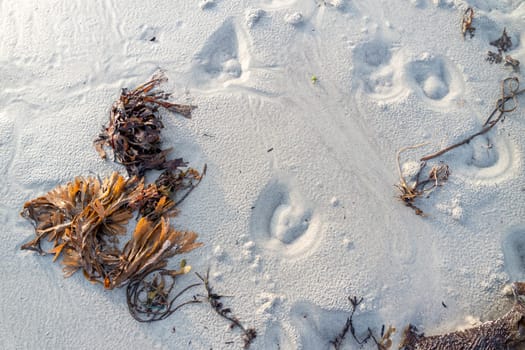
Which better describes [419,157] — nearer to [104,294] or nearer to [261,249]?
[261,249]

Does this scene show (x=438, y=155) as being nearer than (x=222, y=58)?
Yes

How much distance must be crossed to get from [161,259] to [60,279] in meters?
0.58

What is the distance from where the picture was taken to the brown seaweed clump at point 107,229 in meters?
2.20

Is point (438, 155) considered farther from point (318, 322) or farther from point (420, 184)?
point (318, 322)

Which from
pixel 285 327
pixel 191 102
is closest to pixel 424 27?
pixel 191 102

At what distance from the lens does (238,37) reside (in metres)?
2.70

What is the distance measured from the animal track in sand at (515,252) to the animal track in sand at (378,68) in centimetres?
108

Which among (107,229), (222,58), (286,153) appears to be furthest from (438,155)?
(107,229)

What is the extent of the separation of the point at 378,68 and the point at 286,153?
866mm

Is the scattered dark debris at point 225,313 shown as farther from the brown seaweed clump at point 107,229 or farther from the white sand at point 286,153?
the brown seaweed clump at point 107,229

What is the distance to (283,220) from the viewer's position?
236 cm

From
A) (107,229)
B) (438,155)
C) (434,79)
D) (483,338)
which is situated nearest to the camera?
(483,338)

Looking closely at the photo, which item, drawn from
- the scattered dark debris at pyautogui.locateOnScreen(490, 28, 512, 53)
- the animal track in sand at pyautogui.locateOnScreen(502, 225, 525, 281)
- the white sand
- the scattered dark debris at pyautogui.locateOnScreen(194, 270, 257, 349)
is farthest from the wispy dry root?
the scattered dark debris at pyautogui.locateOnScreen(490, 28, 512, 53)

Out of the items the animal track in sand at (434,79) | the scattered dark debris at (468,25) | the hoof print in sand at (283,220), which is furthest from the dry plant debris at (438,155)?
the hoof print in sand at (283,220)
